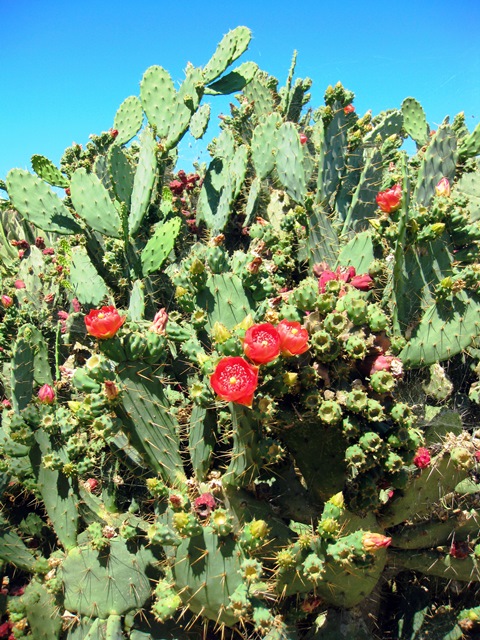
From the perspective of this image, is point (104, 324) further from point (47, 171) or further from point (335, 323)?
point (47, 171)

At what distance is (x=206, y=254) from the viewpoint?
2.23 m

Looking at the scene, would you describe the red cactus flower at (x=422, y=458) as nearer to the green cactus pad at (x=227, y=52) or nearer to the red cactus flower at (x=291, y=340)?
the red cactus flower at (x=291, y=340)

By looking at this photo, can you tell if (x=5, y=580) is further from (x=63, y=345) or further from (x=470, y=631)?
(x=470, y=631)

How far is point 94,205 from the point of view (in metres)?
3.15

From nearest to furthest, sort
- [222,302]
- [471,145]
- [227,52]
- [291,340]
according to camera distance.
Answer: [291,340]
[222,302]
[471,145]
[227,52]

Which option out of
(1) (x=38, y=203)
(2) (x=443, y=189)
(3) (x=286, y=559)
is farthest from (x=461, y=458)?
(1) (x=38, y=203)

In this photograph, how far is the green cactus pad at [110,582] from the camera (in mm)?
2041

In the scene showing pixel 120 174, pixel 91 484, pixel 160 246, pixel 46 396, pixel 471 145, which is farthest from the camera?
pixel 120 174

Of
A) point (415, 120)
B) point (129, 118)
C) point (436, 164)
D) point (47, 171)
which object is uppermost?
point (129, 118)

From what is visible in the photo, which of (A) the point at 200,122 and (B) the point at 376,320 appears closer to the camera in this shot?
(B) the point at 376,320

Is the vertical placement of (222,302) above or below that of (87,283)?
below

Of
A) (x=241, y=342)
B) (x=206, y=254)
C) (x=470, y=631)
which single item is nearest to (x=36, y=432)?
(x=206, y=254)

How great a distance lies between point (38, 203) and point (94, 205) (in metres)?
0.57

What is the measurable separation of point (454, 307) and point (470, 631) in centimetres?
152
